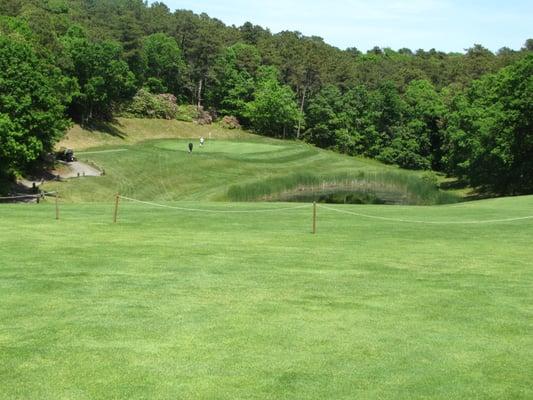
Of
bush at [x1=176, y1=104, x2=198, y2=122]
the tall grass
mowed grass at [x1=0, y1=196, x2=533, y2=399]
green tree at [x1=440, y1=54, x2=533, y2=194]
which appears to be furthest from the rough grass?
mowed grass at [x1=0, y1=196, x2=533, y2=399]

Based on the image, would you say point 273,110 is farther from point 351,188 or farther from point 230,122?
point 351,188

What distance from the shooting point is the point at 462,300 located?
14.8m

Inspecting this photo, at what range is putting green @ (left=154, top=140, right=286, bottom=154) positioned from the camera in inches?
3629

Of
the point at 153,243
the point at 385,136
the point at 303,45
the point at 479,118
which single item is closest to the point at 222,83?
the point at 303,45

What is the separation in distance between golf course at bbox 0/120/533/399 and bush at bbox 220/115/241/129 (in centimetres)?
8988

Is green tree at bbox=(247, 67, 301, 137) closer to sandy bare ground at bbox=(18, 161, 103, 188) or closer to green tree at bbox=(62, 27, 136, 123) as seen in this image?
green tree at bbox=(62, 27, 136, 123)

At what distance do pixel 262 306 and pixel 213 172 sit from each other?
6343 centimetres

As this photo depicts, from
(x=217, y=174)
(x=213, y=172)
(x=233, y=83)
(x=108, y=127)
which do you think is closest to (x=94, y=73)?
(x=108, y=127)

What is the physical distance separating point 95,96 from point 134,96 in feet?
60.1

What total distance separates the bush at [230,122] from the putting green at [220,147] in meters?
16.0

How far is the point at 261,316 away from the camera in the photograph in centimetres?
1316

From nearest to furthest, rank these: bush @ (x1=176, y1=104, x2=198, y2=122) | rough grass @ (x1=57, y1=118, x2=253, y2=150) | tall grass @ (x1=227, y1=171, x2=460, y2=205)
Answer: tall grass @ (x1=227, y1=171, x2=460, y2=205) → rough grass @ (x1=57, y1=118, x2=253, y2=150) → bush @ (x1=176, y1=104, x2=198, y2=122)

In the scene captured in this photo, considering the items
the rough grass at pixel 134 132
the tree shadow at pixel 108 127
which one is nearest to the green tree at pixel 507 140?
the rough grass at pixel 134 132

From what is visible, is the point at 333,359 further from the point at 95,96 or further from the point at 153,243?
the point at 95,96
